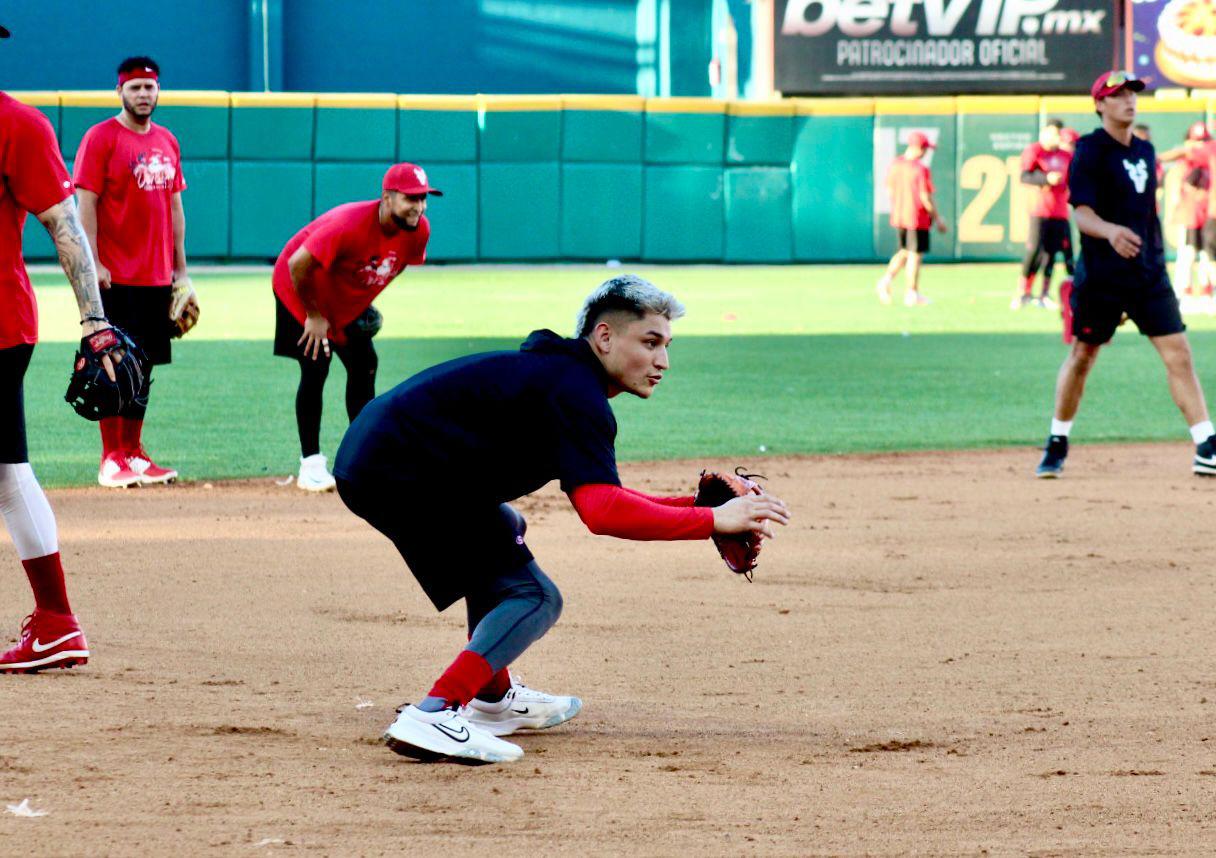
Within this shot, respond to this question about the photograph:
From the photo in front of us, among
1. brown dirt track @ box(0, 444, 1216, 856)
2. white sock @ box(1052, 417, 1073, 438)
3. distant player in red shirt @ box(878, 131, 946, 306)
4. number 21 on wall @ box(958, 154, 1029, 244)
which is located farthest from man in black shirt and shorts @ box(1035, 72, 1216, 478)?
number 21 on wall @ box(958, 154, 1029, 244)

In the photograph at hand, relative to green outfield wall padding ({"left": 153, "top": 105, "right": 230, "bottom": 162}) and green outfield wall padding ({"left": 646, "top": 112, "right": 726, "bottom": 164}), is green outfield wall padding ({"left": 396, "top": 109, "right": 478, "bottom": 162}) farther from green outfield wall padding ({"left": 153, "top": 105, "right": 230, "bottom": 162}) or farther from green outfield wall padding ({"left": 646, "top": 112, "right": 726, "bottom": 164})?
green outfield wall padding ({"left": 646, "top": 112, "right": 726, "bottom": 164})

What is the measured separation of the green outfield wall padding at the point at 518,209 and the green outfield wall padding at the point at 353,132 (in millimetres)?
1637

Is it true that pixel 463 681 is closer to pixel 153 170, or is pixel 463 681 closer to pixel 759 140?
pixel 153 170

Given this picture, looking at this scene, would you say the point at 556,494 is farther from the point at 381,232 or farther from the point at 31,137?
the point at 31,137

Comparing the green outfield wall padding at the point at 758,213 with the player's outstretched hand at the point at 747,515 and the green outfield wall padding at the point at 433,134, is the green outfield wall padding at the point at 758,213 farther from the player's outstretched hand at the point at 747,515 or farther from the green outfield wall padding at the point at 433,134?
the player's outstretched hand at the point at 747,515

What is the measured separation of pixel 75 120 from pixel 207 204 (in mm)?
2268

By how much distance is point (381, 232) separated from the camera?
8188 mm

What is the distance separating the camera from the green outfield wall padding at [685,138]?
27.5 m

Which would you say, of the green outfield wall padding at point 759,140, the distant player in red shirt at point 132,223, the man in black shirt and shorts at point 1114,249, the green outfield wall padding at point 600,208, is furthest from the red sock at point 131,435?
the green outfield wall padding at point 759,140

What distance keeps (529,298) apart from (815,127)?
8732 mm

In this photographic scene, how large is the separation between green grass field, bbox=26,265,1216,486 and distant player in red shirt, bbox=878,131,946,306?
1.56 ft

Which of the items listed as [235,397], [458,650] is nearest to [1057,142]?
[235,397]

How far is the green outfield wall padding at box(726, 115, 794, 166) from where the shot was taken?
1088 inches

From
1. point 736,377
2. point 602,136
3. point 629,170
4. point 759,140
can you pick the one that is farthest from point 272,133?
point 736,377
